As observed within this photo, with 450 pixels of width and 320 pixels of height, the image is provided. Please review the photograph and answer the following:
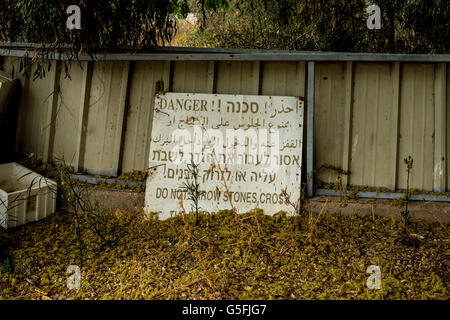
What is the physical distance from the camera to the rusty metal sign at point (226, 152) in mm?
3553

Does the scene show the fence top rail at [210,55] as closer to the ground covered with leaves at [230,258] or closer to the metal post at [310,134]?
the metal post at [310,134]

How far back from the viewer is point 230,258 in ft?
9.29

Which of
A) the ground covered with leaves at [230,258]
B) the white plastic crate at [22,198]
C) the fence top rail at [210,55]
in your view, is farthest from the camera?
the fence top rail at [210,55]

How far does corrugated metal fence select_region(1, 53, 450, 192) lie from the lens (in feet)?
11.6

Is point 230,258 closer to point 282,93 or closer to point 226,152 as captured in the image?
point 226,152

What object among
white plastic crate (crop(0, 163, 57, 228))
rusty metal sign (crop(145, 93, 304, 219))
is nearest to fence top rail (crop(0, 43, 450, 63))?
rusty metal sign (crop(145, 93, 304, 219))

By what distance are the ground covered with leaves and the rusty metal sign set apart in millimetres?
204

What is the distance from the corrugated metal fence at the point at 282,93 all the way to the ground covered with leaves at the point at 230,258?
26.5 inches

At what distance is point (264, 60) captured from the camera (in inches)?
145

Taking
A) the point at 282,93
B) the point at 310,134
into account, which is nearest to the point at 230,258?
the point at 310,134

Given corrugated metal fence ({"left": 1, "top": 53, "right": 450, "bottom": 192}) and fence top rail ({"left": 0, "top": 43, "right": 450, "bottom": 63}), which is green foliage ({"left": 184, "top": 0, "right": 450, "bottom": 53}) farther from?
corrugated metal fence ({"left": 1, "top": 53, "right": 450, "bottom": 192})

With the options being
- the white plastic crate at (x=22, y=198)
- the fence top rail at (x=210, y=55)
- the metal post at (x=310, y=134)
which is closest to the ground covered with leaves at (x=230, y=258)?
the white plastic crate at (x=22, y=198)

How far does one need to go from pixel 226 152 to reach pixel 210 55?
1.10m
